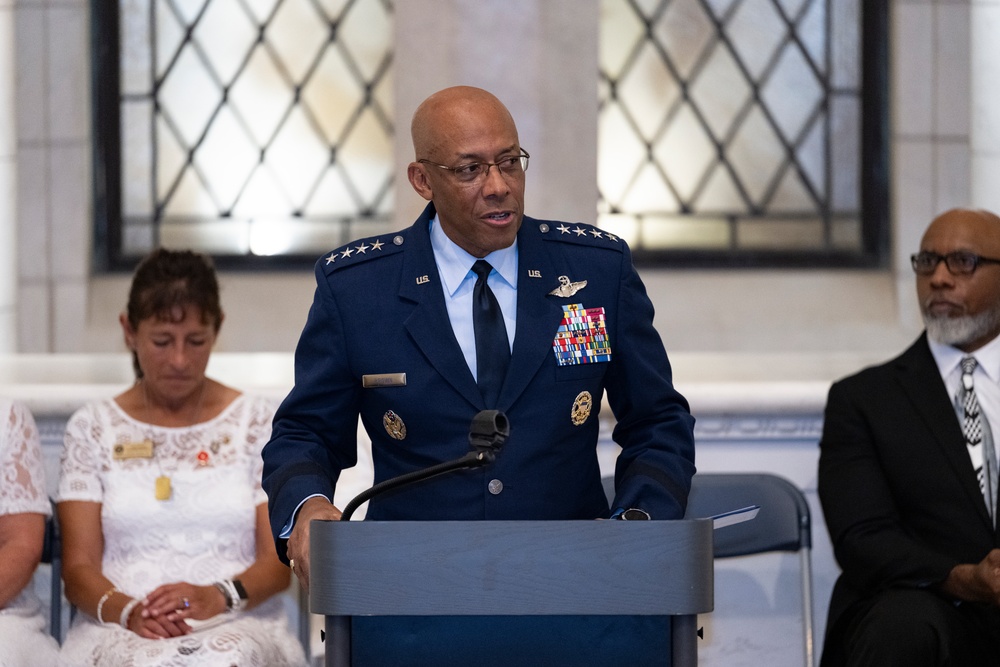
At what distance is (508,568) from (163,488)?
2071mm

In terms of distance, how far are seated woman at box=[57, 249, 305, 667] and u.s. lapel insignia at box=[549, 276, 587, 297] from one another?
1.43 metres

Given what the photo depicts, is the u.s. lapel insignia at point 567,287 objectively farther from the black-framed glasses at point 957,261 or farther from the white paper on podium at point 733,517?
the black-framed glasses at point 957,261

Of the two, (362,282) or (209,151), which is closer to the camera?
(362,282)

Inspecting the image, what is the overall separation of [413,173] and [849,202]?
3.29m

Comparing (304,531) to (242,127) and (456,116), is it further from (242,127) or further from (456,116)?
(242,127)

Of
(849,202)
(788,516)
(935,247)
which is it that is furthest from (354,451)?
(849,202)

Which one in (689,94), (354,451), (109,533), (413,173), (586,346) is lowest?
(109,533)

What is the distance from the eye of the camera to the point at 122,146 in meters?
5.46

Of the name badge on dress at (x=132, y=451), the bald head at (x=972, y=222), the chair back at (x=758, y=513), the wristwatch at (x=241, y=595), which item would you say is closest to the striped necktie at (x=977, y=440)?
the bald head at (x=972, y=222)

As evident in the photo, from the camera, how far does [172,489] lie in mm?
3715

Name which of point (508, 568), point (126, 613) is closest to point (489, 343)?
point (508, 568)

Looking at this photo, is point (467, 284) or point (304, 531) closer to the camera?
point (304, 531)

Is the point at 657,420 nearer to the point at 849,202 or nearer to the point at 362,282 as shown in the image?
the point at 362,282

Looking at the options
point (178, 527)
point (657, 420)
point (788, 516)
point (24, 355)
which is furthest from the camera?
point (24, 355)
